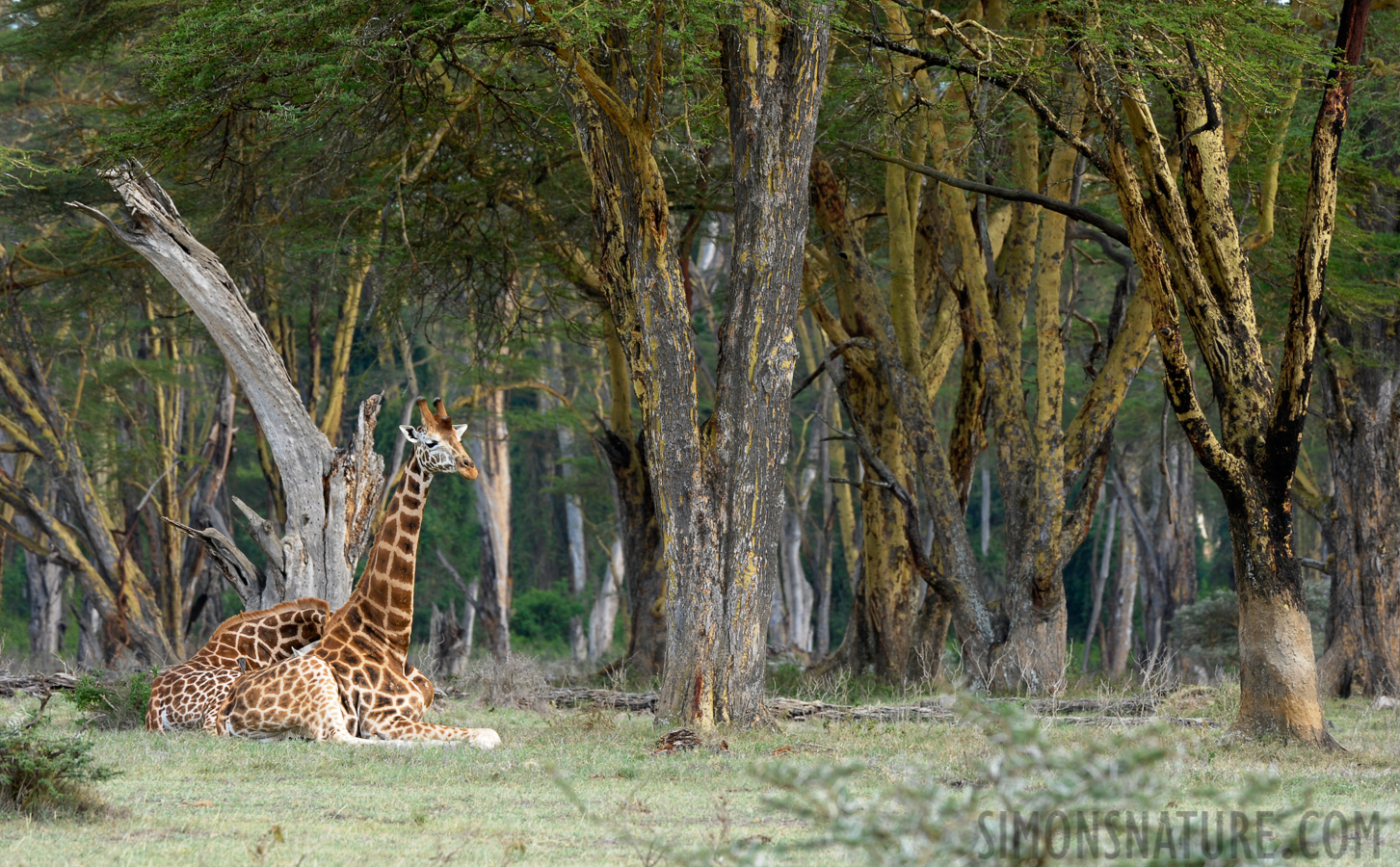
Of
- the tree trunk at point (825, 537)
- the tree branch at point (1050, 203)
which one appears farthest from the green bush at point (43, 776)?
the tree trunk at point (825, 537)

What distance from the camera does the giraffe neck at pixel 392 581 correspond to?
7.90m

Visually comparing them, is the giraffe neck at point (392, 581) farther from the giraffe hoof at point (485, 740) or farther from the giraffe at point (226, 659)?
the giraffe hoof at point (485, 740)

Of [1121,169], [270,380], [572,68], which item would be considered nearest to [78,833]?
[572,68]

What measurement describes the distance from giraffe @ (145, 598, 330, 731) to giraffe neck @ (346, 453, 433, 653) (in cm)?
67

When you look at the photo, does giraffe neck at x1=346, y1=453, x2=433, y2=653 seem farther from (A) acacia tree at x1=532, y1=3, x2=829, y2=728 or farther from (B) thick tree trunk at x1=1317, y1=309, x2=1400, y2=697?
(B) thick tree trunk at x1=1317, y1=309, x2=1400, y2=697

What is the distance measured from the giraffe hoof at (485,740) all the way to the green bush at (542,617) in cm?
2440

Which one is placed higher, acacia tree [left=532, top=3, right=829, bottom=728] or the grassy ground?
acacia tree [left=532, top=3, right=829, bottom=728]

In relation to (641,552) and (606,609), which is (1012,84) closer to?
(641,552)

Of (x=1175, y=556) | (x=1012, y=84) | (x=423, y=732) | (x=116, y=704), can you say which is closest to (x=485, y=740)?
(x=423, y=732)

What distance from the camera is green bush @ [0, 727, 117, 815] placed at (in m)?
5.02

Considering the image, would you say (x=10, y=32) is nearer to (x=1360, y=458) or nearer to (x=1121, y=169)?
(x=1121, y=169)

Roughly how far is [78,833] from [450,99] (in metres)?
8.37

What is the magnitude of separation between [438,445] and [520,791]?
8.94 ft

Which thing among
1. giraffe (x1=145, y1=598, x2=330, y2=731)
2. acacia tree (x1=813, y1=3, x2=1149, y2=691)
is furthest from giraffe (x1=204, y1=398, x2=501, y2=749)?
acacia tree (x1=813, y1=3, x2=1149, y2=691)
